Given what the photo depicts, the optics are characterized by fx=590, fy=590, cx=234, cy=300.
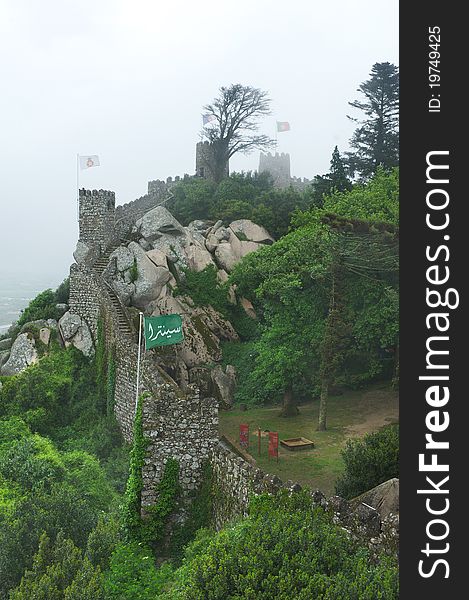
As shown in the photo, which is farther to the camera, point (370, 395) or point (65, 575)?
point (370, 395)

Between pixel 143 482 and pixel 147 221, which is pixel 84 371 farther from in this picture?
pixel 143 482

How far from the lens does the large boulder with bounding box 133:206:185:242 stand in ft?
91.0

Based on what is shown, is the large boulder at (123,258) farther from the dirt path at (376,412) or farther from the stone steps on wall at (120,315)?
the dirt path at (376,412)

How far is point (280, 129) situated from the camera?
128 ft

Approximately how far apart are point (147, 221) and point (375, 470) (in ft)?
63.7

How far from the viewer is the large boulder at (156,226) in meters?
27.8

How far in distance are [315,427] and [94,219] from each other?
47.1 feet

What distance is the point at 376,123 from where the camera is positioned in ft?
117

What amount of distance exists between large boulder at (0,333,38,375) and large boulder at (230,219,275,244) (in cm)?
1186

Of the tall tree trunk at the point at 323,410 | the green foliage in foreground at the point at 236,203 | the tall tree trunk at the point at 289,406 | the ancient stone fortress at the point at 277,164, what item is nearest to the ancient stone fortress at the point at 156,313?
the green foliage in foreground at the point at 236,203

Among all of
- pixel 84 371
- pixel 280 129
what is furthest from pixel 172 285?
pixel 280 129

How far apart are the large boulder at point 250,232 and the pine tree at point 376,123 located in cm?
812

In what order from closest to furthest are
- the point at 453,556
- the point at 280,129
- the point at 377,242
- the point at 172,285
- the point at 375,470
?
the point at 453,556, the point at 375,470, the point at 377,242, the point at 172,285, the point at 280,129

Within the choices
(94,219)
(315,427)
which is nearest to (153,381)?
(315,427)
